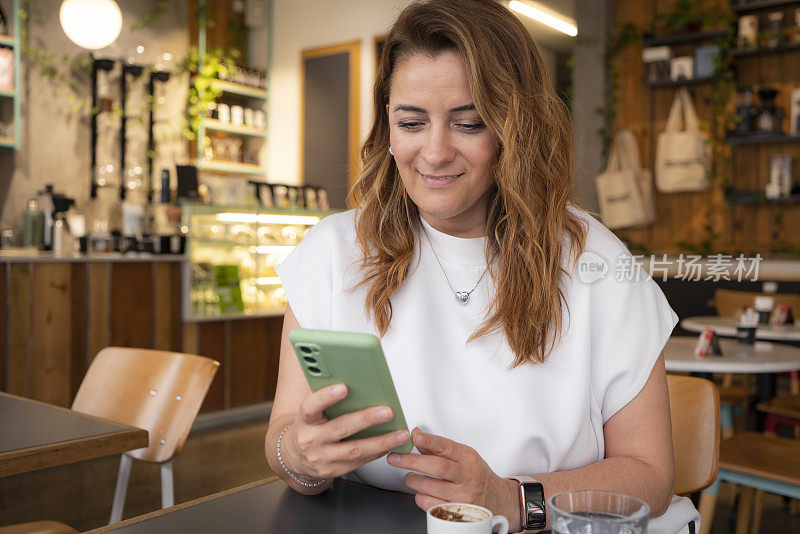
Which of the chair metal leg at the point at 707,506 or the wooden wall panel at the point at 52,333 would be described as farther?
the wooden wall panel at the point at 52,333

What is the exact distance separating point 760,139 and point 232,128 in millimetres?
5083

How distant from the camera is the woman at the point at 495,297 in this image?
1249 millimetres

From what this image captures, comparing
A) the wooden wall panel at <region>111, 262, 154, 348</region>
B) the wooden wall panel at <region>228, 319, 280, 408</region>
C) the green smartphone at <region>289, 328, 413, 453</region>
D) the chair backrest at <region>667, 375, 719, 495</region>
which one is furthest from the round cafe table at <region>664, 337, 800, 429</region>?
the wooden wall panel at <region>111, 262, 154, 348</region>

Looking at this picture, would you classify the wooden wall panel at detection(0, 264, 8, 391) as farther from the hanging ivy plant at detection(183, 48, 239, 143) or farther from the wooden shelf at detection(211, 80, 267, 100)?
the wooden shelf at detection(211, 80, 267, 100)

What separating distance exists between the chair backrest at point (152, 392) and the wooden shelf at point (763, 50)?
531cm

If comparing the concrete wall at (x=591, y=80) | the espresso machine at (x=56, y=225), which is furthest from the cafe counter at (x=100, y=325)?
the concrete wall at (x=591, y=80)

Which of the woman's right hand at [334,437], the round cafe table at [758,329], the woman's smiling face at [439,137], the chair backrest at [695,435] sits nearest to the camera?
the woman's right hand at [334,437]

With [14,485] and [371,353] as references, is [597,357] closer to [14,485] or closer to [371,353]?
[371,353]

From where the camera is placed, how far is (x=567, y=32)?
7055mm

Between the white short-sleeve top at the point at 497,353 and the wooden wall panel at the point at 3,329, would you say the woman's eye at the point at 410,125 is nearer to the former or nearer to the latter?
the white short-sleeve top at the point at 497,353

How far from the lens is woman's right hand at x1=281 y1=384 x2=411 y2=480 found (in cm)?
88

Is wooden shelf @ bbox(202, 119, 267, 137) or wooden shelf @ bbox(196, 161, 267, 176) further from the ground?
wooden shelf @ bbox(202, 119, 267, 137)

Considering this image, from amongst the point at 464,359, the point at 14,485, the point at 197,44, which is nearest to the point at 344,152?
the point at 197,44

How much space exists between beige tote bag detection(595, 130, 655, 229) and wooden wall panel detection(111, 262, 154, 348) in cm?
392
